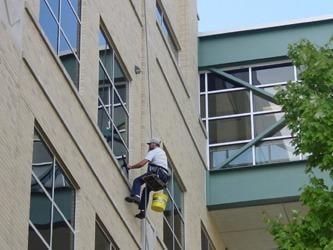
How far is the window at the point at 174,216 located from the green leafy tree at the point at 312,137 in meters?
7.88

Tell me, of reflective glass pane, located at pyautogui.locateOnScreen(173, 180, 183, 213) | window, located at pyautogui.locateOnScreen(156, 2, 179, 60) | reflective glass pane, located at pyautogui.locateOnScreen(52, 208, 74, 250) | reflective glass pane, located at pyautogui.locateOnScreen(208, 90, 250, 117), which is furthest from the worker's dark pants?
reflective glass pane, located at pyautogui.locateOnScreen(208, 90, 250, 117)

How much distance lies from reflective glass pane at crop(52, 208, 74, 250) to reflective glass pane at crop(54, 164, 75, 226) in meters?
0.23

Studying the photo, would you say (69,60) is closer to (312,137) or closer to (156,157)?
(156,157)

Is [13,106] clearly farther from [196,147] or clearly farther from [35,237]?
[196,147]

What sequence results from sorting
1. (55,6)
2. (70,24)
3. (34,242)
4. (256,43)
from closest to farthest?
(34,242) → (55,6) → (70,24) → (256,43)

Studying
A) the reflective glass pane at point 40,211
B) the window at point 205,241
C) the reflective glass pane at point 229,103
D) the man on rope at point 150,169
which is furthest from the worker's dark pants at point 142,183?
the reflective glass pane at point 229,103

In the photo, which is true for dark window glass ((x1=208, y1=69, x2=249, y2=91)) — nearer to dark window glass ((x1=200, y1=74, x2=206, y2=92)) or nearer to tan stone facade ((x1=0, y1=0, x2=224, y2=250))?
dark window glass ((x1=200, y1=74, x2=206, y2=92))

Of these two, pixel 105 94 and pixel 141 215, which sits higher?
pixel 105 94

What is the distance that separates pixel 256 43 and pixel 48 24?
50.7ft

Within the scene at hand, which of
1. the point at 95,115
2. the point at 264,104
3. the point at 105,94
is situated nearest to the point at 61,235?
the point at 95,115

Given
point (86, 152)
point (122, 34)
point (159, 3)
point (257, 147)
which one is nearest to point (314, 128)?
point (86, 152)

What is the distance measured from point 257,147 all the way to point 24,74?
16566 mm

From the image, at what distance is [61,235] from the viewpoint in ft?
69.3

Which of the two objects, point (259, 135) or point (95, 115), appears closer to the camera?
point (95, 115)
